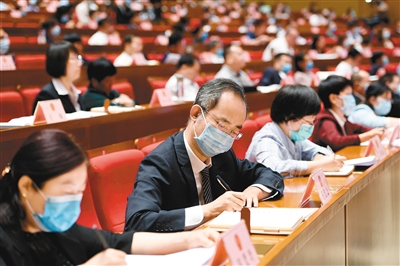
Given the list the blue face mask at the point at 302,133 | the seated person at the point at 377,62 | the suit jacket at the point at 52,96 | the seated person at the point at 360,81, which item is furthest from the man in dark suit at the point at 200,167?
the seated person at the point at 377,62

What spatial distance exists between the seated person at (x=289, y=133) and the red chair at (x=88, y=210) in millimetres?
773

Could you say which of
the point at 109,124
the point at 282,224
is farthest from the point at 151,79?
the point at 282,224

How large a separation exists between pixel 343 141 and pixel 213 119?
5.80 feet

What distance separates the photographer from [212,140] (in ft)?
6.40

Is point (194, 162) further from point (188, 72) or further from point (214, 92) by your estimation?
point (188, 72)

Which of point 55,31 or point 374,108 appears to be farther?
point 55,31

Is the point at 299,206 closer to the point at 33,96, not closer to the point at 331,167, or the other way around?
the point at 331,167

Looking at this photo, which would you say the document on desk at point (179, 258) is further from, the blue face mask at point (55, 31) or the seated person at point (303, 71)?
the blue face mask at point (55, 31)

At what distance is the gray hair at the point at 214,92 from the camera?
6.38 feet

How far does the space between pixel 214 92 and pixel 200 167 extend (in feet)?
0.84

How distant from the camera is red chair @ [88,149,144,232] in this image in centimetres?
215

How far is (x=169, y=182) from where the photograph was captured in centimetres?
194

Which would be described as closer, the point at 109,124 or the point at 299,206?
the point at 299,206

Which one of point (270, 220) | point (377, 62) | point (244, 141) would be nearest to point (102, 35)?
point (377, 62)
